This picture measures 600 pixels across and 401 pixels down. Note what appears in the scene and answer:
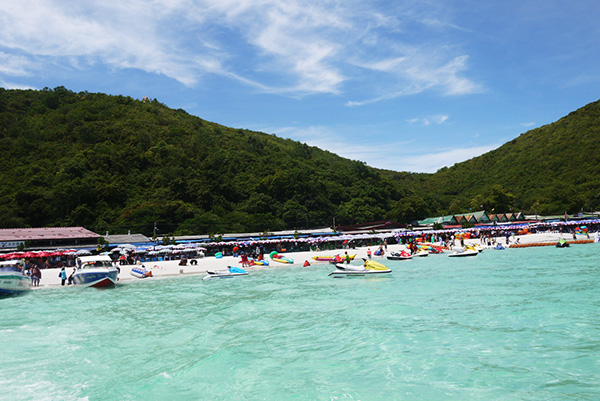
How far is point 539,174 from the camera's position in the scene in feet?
332

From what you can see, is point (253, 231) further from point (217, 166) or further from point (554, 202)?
point (554, 202)

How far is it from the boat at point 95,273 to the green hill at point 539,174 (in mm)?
85110

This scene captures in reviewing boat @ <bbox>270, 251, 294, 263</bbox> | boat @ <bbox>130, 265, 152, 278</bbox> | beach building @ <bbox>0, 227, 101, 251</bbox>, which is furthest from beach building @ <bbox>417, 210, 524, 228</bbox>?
boat @ <bbox>130, 265, 152, 278</bbox>

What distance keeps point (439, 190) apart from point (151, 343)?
127307 mm

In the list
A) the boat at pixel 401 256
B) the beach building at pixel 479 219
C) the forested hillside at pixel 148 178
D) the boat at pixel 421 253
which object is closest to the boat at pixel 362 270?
the boat at pixel 401 256

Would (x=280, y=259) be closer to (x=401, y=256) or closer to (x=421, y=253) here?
(x=401, y=256)

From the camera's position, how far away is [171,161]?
253 ft

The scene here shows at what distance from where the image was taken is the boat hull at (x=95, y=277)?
22125 mm

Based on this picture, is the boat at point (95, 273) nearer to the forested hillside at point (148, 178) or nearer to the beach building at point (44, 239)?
the beach building at point (44, 239)

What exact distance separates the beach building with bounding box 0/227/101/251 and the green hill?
Result: 8116 cm

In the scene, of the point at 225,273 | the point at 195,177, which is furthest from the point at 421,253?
the point at 195,177

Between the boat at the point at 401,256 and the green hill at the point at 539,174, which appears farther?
the green hill at the point at 539,174

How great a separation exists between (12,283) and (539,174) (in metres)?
111

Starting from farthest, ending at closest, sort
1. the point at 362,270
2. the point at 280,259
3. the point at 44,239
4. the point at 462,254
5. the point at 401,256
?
the point at 44,239
the point at 280,259
the point at 462,254
the point at 401,256
the point at 362,270
